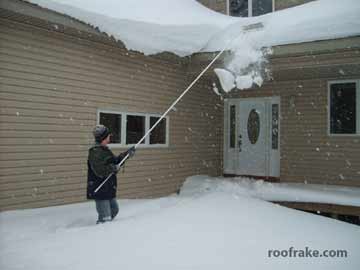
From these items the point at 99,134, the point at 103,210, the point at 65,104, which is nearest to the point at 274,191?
the point at 103,210

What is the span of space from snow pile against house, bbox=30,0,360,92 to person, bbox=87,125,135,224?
2.13m

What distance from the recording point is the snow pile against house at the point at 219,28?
6225 mm

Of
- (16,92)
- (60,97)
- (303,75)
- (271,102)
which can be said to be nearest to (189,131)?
(271,102)

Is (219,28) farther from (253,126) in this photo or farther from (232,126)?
(232,126)

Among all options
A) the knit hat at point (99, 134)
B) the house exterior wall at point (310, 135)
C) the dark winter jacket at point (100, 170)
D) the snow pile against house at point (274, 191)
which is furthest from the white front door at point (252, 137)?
the knit hat at point (99, 134)

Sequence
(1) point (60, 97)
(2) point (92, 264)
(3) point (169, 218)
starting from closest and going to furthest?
(2) point (92, 264)
(3) point (169, 218)
(1) point (60, 97)

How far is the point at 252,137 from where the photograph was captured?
10266 mm

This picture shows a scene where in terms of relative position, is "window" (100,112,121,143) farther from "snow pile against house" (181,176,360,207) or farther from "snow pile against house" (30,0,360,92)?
"snow pile against house" (181,176,360,207)

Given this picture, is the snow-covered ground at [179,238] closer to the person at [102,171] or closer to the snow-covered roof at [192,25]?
the person at [102,171]

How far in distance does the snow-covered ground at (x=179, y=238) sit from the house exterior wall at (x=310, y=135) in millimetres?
3570

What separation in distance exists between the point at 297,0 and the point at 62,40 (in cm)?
629

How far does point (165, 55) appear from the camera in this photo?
7.55 metres

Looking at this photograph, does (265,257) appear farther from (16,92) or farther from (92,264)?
(16,92)

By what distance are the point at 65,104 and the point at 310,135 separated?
20.1ft
